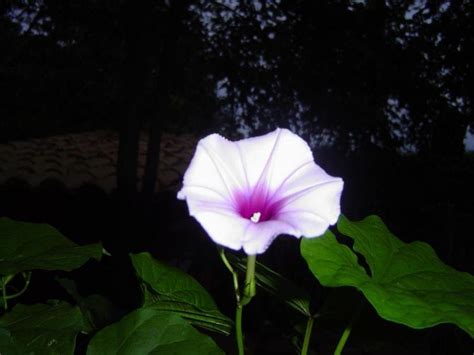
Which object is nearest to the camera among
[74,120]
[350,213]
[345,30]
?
[345,30]

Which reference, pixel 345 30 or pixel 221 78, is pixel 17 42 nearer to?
pixel 221 78

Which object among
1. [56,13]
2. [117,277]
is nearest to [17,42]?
[56,13]

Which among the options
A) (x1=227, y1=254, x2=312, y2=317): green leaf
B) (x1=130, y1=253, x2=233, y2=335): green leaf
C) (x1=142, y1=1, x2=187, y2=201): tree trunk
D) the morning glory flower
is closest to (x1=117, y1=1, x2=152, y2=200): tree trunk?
(x1=142, y1=1, x2=187, y2=201): tree trunk

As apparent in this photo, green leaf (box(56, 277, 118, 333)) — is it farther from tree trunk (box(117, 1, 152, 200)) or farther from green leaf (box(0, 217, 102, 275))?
tree trunk (box(117, 1, 152, 200))

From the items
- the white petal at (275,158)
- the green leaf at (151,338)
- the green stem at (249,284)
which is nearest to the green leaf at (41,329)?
the green leaf at (151,338)

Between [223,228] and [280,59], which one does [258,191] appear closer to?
[223,228]

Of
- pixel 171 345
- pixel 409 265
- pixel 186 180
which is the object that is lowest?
pixel 171 345

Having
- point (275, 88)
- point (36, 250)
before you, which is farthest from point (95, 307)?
point (275, 88)
